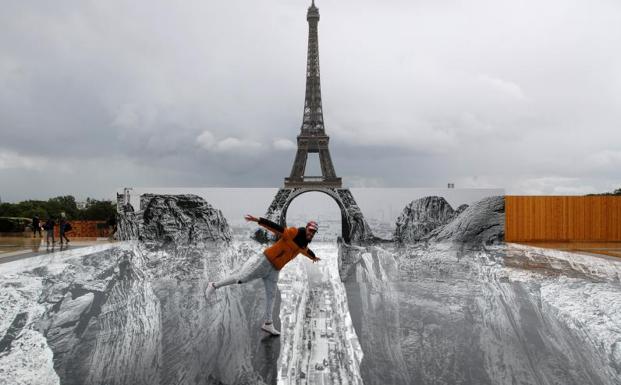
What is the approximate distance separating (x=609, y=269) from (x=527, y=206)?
7.12 m

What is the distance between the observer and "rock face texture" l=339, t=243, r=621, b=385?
4.34m

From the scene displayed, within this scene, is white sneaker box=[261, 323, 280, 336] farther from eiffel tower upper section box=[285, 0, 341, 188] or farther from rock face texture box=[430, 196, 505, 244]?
eiffel tower upper section box=[285, 0, 341, 188]

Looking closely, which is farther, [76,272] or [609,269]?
[609,269]

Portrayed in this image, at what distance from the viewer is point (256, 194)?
16766 millimetres

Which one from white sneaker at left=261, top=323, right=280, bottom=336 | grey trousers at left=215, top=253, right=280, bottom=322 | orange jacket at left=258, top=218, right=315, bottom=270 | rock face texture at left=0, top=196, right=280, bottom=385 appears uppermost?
orange jacket at left=258, top=218, right=315, bottom=270

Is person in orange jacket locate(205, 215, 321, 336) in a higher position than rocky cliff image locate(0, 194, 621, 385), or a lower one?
higher

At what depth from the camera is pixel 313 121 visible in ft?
86.9

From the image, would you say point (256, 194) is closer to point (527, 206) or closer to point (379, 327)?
point (527, 206)

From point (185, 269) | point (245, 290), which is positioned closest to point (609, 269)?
point (245, 290)

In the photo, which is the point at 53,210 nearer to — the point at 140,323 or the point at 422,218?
the point at 422,218

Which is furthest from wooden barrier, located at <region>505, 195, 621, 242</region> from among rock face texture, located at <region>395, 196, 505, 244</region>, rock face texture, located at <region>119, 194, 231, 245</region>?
rock face texture, located at <region>119, 194, 231, 245</region>

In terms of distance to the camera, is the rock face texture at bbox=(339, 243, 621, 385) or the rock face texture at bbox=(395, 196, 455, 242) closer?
the rock face texture at bbox=(339, 243, 621, 385)

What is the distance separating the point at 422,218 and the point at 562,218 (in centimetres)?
576

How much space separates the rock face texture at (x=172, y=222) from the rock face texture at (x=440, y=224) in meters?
6.70
